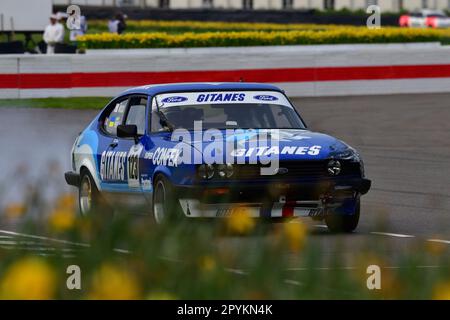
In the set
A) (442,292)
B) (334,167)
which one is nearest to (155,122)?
(334,167)

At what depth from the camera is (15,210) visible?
6.32 m

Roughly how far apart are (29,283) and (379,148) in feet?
57.6

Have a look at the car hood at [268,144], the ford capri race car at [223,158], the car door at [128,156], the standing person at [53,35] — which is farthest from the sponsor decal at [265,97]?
the standing person at [53,35]

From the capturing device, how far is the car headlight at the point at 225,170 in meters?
11.8

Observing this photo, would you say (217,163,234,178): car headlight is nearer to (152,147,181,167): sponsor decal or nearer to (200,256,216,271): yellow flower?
(152,147,181,167): sponsor decal

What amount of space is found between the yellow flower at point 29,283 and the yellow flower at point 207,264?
605 mm

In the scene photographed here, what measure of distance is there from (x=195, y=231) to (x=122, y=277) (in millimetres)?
788

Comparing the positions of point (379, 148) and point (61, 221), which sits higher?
point (61, 221)

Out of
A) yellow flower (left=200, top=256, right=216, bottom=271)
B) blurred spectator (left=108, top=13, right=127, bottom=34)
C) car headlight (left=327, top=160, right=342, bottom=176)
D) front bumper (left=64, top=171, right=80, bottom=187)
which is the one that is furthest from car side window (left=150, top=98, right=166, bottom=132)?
blurred spectator (left=108, top=13, right=127, bottom=34)

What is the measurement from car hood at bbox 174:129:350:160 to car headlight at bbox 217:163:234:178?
0.37ft

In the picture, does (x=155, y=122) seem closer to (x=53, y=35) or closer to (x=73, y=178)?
(x=73, y=178)

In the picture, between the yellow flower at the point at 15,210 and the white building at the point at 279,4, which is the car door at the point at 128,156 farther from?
the white building at the point at 279,4

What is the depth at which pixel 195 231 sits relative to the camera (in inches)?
237

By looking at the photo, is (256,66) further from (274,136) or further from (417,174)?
(274,136)
